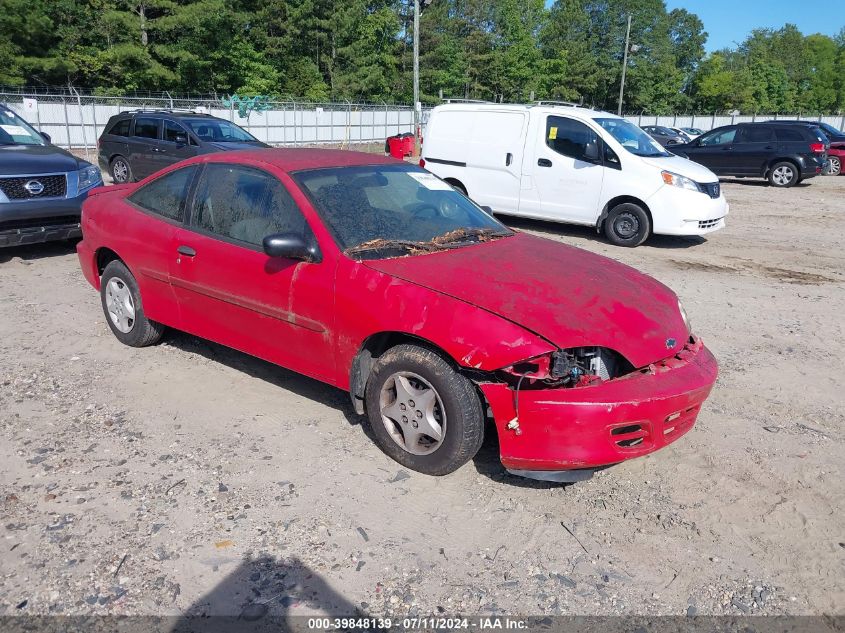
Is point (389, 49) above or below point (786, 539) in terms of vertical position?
above

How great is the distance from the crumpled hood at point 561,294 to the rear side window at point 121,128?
1278 centimetres

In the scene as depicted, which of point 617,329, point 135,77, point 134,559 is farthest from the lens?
point 135,77

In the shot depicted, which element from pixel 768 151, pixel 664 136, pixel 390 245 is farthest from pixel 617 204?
pixel 664 136

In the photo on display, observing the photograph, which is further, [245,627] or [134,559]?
[134,559]

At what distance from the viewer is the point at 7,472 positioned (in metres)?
3.62

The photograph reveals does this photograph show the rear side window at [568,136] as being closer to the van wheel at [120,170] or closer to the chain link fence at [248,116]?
the van wheel at [120,170]

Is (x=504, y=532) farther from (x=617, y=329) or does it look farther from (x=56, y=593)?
(x=56, y=593)

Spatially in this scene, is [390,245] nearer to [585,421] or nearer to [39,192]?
[585,421]

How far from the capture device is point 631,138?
10.4 m

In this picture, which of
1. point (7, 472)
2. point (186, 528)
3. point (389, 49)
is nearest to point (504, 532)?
Answer: point (186, 528)

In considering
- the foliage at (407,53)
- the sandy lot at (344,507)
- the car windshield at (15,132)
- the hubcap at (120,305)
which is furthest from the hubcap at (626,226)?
the foliage at (407,53)

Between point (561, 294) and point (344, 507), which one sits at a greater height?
point (561, 294)

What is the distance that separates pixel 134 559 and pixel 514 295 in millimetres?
2132

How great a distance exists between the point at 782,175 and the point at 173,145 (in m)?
15.8
